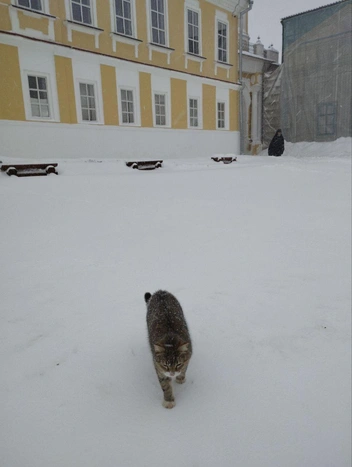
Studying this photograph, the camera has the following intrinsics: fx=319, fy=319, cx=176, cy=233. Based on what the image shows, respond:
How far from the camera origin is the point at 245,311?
9.15 feet

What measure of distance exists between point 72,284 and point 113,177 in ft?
15.6

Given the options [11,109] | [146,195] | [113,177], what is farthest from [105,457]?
[11,109]

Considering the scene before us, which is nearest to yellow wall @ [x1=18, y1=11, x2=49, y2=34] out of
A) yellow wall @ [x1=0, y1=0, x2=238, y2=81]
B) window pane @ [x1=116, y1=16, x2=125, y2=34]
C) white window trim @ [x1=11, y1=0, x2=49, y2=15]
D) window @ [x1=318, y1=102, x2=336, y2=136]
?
yellow wall @ [x1=0, y1=0, x2=238, y2=81]

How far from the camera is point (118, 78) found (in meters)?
11.2

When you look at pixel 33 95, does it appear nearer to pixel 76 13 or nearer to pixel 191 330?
pixel 76 13

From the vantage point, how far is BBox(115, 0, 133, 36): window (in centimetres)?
1091

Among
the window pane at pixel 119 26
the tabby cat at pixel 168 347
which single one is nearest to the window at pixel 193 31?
the window pane at pixel 119 26

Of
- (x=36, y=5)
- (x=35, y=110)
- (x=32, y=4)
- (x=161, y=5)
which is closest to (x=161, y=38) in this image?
(x=161, y=5)

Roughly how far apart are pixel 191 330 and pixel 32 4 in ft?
35.0

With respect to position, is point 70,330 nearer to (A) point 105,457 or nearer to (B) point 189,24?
(A) point 105,457

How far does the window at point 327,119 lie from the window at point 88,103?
12.2 metres

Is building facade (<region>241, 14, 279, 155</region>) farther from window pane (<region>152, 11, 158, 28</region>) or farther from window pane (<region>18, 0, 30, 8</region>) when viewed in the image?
window pane (<region>18, 0, 30, 8</region>)

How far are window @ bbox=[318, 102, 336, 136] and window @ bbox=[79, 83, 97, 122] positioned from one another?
40.1ft

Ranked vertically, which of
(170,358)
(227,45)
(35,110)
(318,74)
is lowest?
(170,358)
